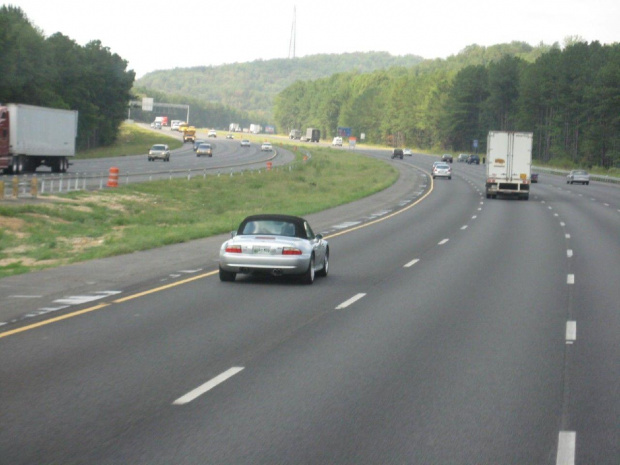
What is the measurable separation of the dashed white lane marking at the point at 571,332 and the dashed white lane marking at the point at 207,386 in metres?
4.97

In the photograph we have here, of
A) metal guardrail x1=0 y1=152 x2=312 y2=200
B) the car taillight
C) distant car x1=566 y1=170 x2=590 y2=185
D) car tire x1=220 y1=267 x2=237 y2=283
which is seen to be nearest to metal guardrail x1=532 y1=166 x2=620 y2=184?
distant car x1=566 y1=170 x2=590 y2=185

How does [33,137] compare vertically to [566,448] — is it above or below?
above

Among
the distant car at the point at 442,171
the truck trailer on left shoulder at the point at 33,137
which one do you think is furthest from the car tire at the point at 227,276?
the distant car at the point at 442,171

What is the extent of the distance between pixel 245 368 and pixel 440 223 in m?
31.9

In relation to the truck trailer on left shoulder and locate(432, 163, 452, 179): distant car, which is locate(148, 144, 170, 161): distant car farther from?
locate(432, 163, 452, 179): distant car

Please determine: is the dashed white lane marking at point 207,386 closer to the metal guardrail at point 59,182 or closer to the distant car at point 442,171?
the metal guardrail at point 59,182

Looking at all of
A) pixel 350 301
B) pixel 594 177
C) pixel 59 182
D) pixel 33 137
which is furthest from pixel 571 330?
pixel 594 177

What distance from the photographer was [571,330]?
14273 millimetres

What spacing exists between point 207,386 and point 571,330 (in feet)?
21.6

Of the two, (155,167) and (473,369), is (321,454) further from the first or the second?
(155,167)

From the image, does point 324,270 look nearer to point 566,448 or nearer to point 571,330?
point 571,330

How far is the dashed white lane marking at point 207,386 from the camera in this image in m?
8.94

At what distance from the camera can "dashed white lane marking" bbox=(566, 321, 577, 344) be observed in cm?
1333

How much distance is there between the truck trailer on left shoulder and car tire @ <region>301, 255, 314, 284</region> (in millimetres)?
38934
